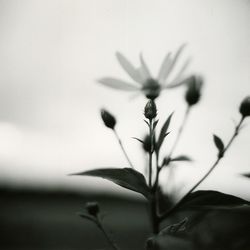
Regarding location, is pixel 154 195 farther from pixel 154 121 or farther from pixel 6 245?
pixel 6 245

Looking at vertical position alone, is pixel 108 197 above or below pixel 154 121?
below

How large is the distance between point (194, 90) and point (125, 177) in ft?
0.72

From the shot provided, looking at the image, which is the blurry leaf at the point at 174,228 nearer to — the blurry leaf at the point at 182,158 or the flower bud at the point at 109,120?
the blurry leaf at the point at 182,158

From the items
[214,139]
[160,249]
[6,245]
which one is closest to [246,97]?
[214,139]

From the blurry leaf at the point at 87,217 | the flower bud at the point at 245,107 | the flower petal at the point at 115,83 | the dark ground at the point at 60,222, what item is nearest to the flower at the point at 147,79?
the flower petal at the point at 115,83

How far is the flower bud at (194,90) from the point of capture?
859mm

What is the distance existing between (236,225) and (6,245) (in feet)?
20.9

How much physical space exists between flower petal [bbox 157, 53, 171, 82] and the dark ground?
478cm

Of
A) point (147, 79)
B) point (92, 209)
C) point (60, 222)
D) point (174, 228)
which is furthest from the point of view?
point (60, 222)

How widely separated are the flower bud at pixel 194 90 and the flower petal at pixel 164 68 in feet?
0.15

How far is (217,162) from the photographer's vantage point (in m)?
0.78

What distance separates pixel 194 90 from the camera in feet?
2.82

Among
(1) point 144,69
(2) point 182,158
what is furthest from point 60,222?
(2) point 182,158

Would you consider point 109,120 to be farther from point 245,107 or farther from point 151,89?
point 245,107
